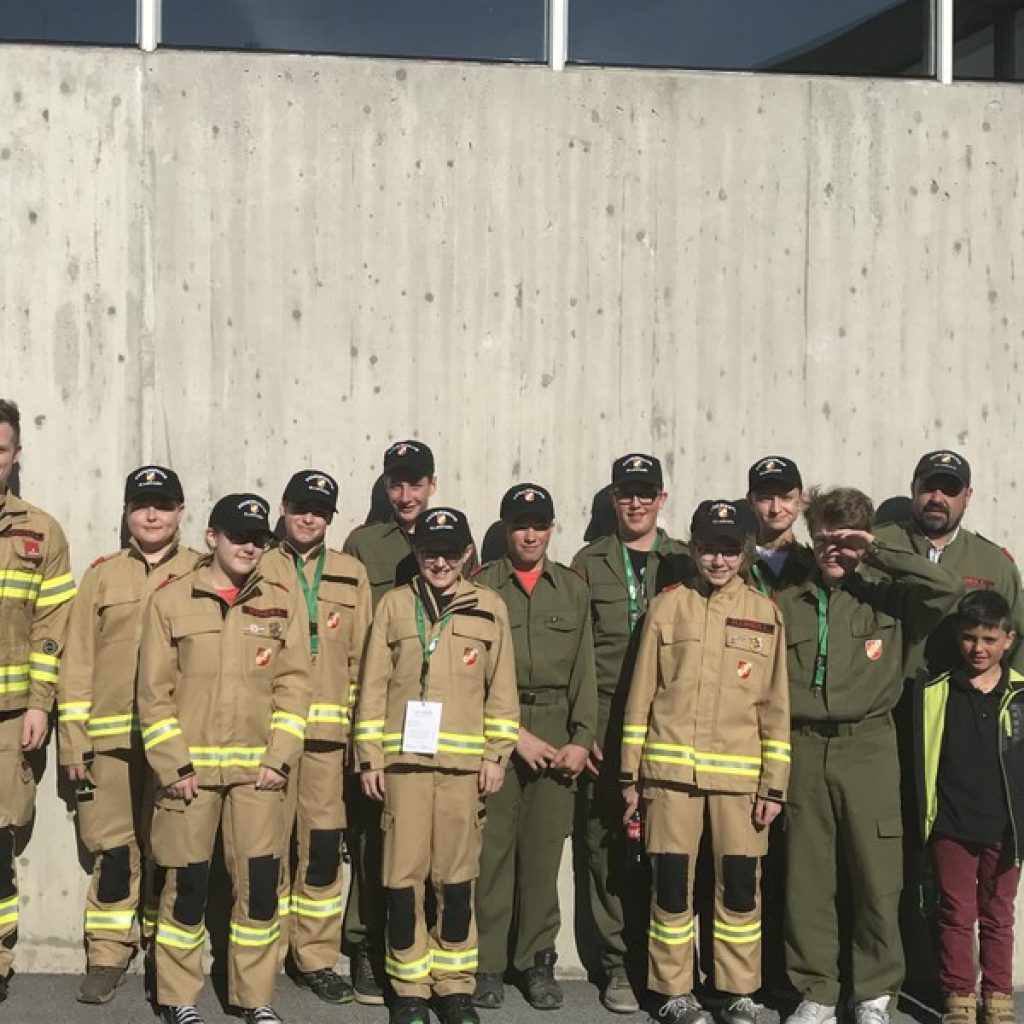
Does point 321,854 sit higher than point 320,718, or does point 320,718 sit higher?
point 320,718

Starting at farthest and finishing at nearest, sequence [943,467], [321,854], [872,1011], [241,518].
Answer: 1. [943,467]
2. [321,854]
3. [872,1011]
4. [241,518]

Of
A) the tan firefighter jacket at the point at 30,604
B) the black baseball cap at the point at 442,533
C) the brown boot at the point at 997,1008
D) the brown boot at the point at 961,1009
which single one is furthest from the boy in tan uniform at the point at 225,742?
the brown boot at the point at 997,1008

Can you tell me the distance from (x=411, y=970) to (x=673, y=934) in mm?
1091

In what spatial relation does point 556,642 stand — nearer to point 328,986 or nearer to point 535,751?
point 535,751

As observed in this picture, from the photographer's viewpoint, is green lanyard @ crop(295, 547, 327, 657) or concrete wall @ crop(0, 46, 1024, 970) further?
concrete wall @ crop(0, 46, 1024, 970)

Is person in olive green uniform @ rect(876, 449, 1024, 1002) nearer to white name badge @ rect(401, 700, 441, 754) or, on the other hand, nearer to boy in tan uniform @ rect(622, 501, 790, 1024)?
boy in tan uniform @ rect(622, 501, 790, 1024)

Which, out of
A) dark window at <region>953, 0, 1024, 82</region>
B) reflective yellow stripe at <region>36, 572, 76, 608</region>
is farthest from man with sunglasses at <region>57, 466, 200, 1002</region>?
dark window at <region>953, 0, 1024, 82</region>

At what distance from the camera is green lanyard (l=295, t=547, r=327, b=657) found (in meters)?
6.32

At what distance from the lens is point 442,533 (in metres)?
6.04

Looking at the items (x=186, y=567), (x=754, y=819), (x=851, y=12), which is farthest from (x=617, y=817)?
(x=851, y=12)

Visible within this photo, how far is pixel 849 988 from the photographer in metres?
6.44

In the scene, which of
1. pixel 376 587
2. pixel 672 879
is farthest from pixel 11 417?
pixel 672 879

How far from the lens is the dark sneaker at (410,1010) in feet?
19.7

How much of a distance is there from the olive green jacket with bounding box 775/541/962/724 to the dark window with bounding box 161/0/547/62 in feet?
9.58
